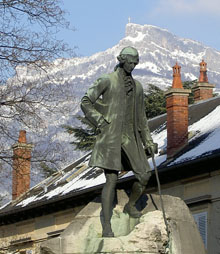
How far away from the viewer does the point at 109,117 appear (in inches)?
566

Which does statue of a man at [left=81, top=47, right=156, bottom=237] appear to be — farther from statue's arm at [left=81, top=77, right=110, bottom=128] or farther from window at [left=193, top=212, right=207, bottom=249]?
window at [left=193, top=212, right=207, bottom=249]

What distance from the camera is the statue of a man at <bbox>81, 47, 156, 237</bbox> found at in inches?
559

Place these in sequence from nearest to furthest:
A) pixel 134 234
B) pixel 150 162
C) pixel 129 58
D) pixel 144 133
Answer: pixel 134 234 < pixel 129 58 < pixel 144 133 < pixel 150 162

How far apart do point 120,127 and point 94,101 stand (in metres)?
0.54

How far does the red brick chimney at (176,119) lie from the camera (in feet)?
101

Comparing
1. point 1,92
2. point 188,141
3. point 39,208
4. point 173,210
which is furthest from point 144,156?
point 39,208

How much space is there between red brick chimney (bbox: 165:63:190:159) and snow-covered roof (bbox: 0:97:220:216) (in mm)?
349

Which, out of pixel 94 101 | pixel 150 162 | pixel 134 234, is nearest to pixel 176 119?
pixel 150 162

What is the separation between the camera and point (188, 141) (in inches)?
1223

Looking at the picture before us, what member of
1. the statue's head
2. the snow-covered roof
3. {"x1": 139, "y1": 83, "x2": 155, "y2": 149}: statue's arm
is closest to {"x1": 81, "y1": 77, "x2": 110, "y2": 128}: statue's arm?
the statue's head

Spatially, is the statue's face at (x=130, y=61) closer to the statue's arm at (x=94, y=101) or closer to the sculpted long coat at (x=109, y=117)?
the sculpted long coat at (x=109, y=117)

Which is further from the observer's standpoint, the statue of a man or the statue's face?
the statue's face

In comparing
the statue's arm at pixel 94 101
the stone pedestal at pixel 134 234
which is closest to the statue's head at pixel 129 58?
the statue's arm at pixel 94 101

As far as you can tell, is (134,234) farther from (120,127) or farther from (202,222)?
(202,222)
